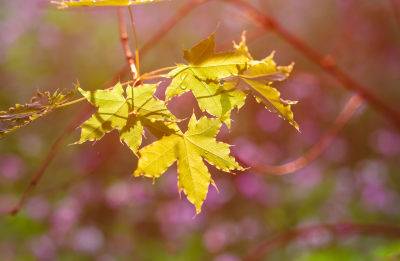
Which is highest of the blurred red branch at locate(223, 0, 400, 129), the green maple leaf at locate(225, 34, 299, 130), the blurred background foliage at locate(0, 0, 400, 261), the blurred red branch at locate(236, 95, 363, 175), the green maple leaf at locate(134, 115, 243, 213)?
the green maple leaf at locate(225, 34, 299, 130)

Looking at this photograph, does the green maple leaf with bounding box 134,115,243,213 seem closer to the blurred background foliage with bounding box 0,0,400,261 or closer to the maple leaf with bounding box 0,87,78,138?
the maple leaf with bounding box 0,87,78,138

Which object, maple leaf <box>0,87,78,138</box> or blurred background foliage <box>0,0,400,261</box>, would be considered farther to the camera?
blurred background foliage <box>0,0,400,261</box>

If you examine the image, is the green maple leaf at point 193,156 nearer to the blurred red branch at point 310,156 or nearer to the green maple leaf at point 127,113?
the green maple leaf at point 127,113

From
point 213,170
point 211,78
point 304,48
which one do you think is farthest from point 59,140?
point 213,170

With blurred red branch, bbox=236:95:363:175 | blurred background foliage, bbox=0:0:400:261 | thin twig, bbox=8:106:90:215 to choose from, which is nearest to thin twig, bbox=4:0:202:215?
thin twig, bbox=8:106:90:215

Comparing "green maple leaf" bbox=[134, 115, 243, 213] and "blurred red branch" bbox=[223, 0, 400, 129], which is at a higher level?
"green maple leaf" bbox=[134, 115, 243, 213]

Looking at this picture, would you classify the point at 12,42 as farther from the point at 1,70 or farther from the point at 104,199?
the point at 104,199
